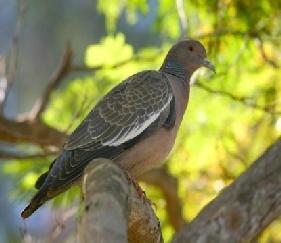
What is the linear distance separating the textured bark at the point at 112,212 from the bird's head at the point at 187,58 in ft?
5.80

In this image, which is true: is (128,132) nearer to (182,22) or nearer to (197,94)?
(182,22)

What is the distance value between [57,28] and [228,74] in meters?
16.7

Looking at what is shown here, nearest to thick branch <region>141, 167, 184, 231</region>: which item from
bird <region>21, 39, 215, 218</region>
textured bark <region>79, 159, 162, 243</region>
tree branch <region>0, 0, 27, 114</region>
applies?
tree branch <region>0, 0, 27, 114</region>

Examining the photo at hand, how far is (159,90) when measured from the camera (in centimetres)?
562

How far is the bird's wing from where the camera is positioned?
5.34 m

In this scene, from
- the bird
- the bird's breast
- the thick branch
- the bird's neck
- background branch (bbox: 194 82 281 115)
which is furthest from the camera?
the thick branch

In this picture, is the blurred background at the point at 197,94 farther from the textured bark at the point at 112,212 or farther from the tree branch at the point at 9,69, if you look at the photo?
the textured bark at the point at 112,212

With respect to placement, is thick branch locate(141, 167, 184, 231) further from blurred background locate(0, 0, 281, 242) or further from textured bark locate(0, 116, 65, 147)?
textured bark locate(0, 116, 65, 147)

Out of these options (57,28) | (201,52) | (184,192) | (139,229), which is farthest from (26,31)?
(139,229)

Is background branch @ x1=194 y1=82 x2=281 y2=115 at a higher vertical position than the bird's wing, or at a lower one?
lower

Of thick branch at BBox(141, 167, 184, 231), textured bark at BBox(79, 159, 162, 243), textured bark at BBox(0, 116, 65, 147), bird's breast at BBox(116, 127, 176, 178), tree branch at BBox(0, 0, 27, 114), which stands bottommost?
thick branch at BBox(141, 167, 184, 231)

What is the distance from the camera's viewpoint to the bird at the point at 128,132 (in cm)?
515

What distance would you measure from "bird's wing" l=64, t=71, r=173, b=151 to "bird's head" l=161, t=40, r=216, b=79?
420mm

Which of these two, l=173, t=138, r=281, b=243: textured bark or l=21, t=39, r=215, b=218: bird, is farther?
l=173, t=138, r=281, b=243: textured bark
